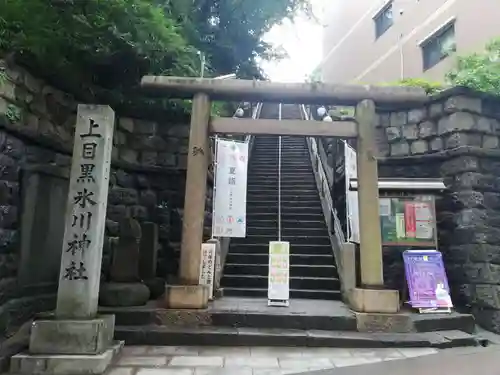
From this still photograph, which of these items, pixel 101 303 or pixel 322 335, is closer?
pixel 322 335

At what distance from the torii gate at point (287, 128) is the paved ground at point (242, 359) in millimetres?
1098

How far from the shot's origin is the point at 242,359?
4.73 metres

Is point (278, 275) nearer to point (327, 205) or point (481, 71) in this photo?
point (327, 205)

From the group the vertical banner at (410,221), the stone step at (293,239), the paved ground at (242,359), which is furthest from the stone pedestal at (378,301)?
the stone step at (293,239)

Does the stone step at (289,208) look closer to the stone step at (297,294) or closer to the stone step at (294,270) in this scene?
the stone step at (294,270)

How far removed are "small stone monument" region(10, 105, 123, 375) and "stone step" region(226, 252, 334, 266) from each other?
152 inches

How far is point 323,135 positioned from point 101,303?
4.38m

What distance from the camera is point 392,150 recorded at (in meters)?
8.41

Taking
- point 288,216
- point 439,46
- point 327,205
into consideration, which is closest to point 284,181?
point 288,216

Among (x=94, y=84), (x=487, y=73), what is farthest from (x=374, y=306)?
(x=94, y=84)

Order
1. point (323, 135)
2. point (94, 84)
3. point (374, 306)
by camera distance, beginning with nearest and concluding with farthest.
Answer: point (374, 306), point (323, 135), point (94, 84)

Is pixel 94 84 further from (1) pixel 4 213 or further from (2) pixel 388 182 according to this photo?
(2) pixel 388 182

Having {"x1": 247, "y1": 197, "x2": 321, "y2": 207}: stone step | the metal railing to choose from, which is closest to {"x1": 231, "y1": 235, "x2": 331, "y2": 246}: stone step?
the metal railing

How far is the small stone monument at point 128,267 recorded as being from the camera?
6.01 meters
